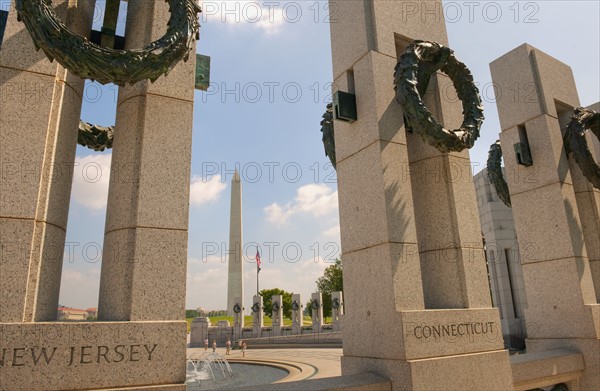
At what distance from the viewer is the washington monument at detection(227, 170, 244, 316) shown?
45656 mm

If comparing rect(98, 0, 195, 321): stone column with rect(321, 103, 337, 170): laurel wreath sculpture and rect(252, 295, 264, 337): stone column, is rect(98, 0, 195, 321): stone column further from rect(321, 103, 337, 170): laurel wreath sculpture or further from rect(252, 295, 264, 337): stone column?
rect(252, 295, 264, 337): stone column

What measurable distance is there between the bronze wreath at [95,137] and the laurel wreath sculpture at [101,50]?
1.87 meters

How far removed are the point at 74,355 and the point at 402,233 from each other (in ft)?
14.0

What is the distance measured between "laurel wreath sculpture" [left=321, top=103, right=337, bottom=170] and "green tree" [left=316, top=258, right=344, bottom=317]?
60797 millimetres

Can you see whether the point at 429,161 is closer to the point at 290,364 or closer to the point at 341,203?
the point at 341,203

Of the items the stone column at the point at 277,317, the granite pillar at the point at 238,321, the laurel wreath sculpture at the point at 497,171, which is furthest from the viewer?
the granite pillar at the point at 238,321

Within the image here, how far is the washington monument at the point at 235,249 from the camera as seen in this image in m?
45.7

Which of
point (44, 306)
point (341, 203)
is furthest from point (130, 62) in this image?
point (341, 203)

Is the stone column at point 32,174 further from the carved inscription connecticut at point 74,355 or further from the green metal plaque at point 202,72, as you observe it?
the green metal plaque at point 202,72

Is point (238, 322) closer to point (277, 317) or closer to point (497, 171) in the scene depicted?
point (277, 317)

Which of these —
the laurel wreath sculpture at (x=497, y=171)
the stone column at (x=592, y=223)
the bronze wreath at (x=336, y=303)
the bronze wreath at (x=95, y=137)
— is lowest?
the bronze wreath at (x=336, y=303)

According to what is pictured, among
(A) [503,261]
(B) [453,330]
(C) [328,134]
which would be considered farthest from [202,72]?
(A) [503,261]

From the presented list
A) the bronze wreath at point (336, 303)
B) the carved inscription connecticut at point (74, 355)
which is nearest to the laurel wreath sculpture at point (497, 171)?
the carved inscription connecticut at point (74, 355)

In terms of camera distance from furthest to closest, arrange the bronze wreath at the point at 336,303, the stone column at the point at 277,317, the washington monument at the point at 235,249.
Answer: the washington monument at the point at 235,249
the bronze wreath at the point at 336,303
the stone column at the point at 277,317
